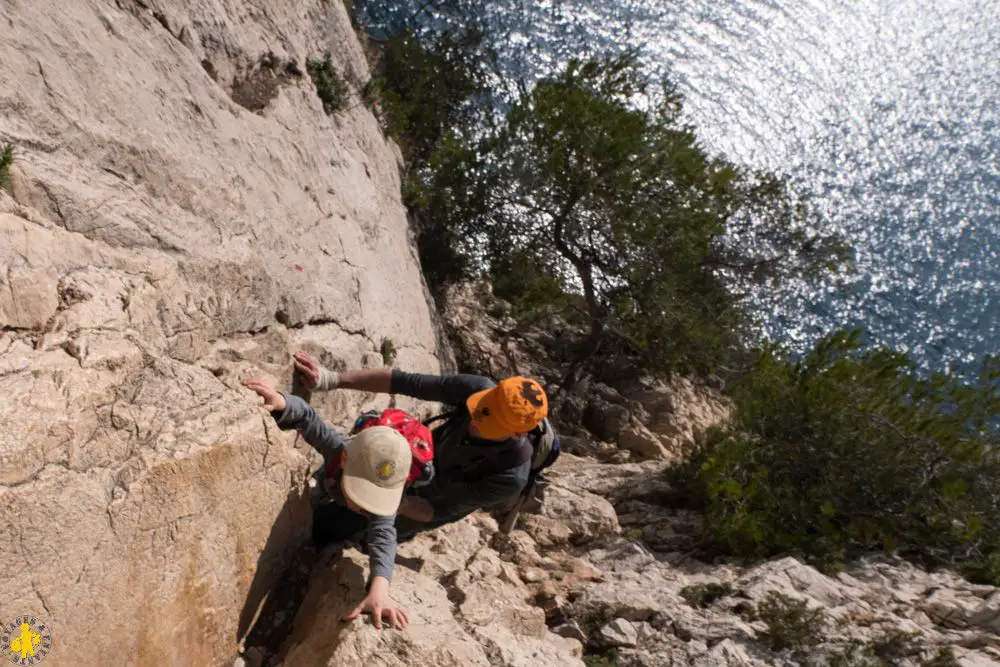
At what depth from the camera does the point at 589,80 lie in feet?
40.6

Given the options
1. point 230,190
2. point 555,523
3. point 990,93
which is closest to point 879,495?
point 555,523

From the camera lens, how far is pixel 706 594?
5.88 m

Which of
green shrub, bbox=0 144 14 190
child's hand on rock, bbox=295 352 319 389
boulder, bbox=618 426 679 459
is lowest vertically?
child's hand on rock, bbox=295 352 319 389

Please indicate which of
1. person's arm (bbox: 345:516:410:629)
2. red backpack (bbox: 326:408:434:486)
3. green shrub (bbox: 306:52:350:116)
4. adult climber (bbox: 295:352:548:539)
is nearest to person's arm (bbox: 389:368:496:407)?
adult climber (bbox: 295:352:548:539)

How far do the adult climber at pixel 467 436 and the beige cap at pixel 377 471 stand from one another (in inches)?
23.6

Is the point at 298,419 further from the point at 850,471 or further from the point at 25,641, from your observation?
the point at 850,471

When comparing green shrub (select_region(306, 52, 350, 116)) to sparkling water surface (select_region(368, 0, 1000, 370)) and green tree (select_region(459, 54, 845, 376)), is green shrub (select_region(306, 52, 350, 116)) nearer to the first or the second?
green tree (select_region(459, 54, 845, 376))

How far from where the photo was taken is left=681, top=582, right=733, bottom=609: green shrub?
581cm

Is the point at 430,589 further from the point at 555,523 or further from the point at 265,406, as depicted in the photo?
the point at 555,523

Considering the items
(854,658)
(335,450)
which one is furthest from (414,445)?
(854,658)

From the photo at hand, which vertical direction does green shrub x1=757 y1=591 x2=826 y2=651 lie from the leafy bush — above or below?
below

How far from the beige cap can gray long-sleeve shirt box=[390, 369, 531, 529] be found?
69 cm

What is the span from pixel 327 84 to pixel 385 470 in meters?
5.35

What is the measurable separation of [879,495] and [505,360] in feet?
23.1
